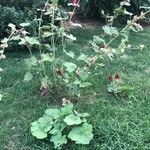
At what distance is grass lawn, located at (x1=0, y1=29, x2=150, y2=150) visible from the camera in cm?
356

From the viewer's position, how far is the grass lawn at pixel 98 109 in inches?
140

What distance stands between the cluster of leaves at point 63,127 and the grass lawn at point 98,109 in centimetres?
9

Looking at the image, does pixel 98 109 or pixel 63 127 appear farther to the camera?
pixel 98 109

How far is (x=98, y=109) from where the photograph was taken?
13.0 feet

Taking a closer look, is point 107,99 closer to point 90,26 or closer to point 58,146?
point 58,146

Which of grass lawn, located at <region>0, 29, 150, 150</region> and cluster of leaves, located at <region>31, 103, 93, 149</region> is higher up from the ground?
cluster of leaves, located at <region>31, 103, 93, 149</region>

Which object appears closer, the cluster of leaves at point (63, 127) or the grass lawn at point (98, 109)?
the cluster of leaves at point (63, 127)

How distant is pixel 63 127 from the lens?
11.5 feet

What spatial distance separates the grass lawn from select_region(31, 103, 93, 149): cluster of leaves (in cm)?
9

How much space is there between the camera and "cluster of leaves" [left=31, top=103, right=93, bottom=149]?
3.46 metres

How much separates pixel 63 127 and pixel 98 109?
0.57 meters

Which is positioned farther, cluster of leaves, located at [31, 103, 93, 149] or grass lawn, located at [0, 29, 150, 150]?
grass lawn, located at [0, 29, 150, 150]

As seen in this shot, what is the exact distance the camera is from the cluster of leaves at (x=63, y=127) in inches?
136

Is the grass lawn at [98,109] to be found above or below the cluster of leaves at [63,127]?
below
